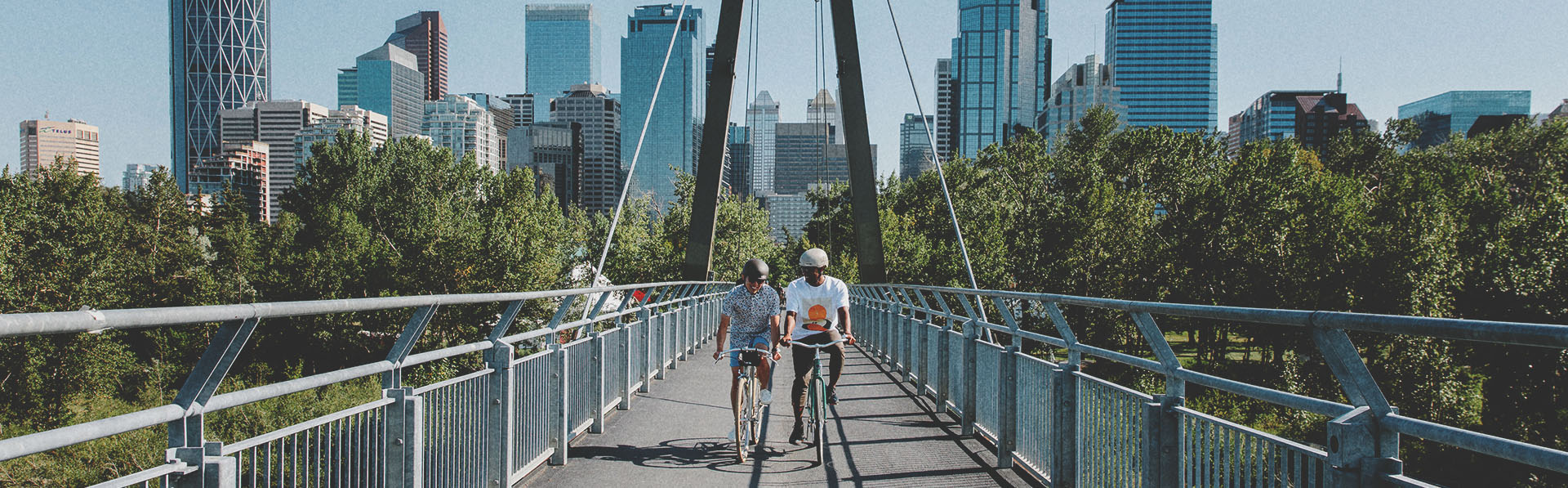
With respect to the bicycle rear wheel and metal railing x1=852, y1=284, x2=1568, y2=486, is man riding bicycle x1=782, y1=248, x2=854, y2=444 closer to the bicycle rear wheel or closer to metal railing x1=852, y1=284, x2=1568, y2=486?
the bicycle rear wheel

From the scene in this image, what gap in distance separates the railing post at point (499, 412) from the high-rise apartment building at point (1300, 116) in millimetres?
108761

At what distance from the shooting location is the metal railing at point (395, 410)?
90.7 inches

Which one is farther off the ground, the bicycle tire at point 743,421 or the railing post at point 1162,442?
the railing post at point 1162,442

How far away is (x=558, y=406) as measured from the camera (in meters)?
6.23

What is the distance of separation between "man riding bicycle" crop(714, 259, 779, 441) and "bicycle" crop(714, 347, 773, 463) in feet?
0.11

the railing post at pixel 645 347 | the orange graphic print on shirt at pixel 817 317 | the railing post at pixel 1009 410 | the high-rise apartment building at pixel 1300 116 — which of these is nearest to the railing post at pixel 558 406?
the orange graphic print on shirt at pixel 817 317

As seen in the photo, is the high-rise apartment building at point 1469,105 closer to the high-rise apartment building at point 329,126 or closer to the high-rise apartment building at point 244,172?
the high-rise apartment building at point 329,126

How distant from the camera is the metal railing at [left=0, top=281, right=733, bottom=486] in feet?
7.56

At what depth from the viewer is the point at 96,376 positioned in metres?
42.1

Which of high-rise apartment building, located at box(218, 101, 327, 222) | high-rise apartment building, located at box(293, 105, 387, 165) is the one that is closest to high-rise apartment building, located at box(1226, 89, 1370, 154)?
high-rise apartment building, located at box(293, 105, 387, 165)

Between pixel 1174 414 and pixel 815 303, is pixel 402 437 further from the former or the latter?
pixel 815 303

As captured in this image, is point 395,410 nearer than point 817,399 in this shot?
Yes

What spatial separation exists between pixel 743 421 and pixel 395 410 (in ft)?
10.8

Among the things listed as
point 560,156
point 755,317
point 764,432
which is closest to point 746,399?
point 755,317
